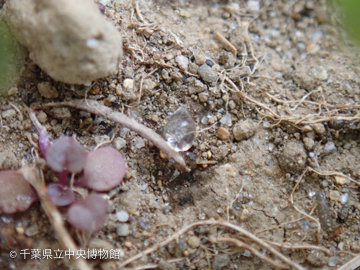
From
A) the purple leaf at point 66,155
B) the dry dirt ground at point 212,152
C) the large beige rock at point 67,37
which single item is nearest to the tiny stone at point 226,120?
the dry dirt ground at point 212,152

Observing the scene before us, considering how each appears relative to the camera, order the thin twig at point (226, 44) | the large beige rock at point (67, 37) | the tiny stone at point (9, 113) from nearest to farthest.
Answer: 1. the large beige rock at point (67, 37)
2. the tiny stone at point (9, 113)
3. the thin twig at point (226, 44)

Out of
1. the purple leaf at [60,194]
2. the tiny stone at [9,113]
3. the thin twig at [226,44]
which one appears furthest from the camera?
the thin twig at [226,44]

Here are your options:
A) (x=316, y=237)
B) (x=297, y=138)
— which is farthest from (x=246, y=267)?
(x=297, y=138)

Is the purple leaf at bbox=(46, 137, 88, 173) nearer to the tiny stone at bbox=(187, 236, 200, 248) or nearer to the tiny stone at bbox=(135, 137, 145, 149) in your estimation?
the tiny stone at bbox=(135, 137, 145, 149)

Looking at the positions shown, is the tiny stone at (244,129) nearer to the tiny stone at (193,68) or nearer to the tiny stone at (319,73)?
the tiny stone at (193,68)

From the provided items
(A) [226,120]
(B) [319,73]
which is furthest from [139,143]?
(B) [319,73]

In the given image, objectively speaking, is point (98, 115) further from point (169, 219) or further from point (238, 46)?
point (238, 46)

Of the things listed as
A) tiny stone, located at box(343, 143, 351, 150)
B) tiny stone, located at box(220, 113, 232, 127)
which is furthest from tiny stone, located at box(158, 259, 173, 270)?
tiny stone, located at box(343, 143, 351, 150)
